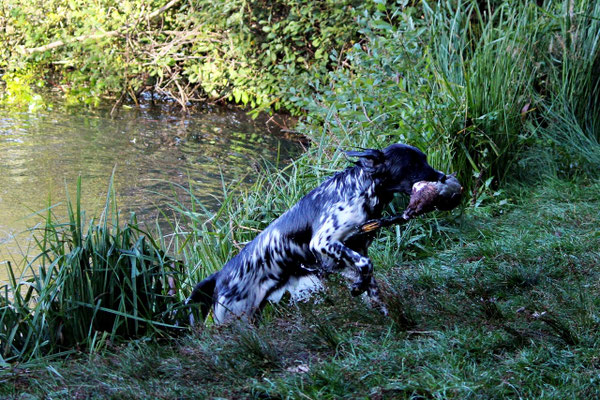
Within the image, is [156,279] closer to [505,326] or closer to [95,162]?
[505,326]

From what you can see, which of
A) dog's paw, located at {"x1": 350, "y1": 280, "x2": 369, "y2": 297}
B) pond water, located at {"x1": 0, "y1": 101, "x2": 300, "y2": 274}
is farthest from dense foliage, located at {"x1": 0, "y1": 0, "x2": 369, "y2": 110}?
dog's paw, located at {"x1": 350, "y1": 280, "x2": 369, "y2": 297}

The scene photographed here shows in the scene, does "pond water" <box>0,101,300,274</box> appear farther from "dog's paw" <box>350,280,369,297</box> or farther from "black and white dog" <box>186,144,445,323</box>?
"dog's paw" <box>350,280,369,297</box>

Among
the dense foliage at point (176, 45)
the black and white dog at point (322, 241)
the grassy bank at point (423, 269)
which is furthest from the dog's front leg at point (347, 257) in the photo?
the dense foliage at point (176, 45)

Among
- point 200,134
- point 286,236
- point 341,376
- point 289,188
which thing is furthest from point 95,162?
point 341,376

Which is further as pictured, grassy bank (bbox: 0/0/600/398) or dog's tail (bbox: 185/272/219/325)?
→ dog's tail (bbox: 185/272/219/325)

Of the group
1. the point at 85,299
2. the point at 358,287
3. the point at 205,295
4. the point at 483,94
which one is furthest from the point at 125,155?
the point at 358,287

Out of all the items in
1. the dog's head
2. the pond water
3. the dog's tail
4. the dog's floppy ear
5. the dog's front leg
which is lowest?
Answer: the pond water

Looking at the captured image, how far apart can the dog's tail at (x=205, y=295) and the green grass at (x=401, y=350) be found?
39 cm

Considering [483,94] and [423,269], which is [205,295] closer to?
[423,269]

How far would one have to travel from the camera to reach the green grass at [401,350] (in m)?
3.10

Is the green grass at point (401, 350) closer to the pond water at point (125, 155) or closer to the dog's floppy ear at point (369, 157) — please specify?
the dog's floppy ear at point (369, 157)

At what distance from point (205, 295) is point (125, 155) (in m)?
6.31

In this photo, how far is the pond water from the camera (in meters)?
8.66

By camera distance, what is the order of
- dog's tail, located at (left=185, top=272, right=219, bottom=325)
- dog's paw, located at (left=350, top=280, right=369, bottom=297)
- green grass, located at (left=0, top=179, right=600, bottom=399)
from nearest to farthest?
green grass, located at (left=0, top=179, right=600, bottom=399) < dog's paw, located at (left=350, top=280, right=369, bottom=297) < dog's tail, located at (left=185, top=272, right=219, bottom=325)
